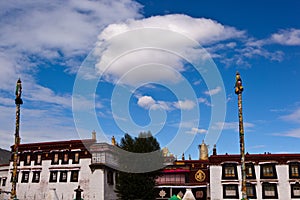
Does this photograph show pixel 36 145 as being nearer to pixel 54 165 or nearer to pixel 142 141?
pixel 54 165

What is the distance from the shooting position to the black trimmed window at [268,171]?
4897 centimetres

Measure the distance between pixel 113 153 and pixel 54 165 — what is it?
9739 mm

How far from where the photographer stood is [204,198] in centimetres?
5234

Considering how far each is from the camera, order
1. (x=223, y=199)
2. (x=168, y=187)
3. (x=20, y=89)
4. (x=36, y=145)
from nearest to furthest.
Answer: (x=20, y=89) → (x=223, y=199) → (x=168, y=187) → (x=36, y=145)

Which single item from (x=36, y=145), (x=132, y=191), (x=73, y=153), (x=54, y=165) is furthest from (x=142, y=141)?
(x=36, y=145)

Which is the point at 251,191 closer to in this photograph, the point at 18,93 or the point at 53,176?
the point at 53,176

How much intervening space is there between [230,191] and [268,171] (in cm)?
594

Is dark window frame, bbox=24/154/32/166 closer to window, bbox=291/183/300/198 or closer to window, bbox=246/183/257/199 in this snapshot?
window, bbox=246/183/257/199

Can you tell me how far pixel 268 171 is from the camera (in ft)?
162

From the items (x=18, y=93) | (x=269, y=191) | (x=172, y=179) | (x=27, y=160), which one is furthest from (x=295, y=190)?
(x=27, y=160)

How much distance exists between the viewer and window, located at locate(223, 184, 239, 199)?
49.2m

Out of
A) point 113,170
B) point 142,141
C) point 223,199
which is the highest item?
point 142,141

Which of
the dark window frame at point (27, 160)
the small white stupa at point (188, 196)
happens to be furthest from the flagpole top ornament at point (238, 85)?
the dark window frame at point (27, 160)

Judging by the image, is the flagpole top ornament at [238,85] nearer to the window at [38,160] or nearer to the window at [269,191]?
the window at [269,191]
